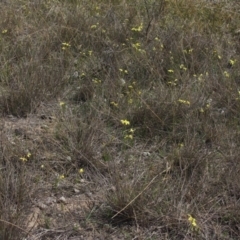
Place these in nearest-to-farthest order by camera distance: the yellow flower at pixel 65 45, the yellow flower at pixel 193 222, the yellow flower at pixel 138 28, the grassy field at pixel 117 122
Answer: the yellow flower at pixel 193 222
the grassy field at pixel 117 122
the yellow flower at pixel 65 45
the yellow flower at pixel 138 28

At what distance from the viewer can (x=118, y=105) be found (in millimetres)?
3824

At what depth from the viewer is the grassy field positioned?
2830 millimetres

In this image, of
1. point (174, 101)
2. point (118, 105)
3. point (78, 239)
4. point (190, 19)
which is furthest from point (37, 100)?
point (190, 19)

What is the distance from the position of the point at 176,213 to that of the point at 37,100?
1580mm

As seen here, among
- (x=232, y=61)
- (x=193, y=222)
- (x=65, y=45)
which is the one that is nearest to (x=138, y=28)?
(x=65, y=45)

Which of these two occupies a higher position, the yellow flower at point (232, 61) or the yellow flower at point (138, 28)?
the yellow flower at point (138, 28)

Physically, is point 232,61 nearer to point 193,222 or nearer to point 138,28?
point 138,28

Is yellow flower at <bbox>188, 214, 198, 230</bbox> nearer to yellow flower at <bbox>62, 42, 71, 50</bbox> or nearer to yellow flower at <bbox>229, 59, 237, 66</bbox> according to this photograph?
yellow flower at <bbox>229, 59, 237, 66</bbox>

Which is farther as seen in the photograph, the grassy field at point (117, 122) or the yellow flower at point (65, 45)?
the yellow flower at point (65, 45)

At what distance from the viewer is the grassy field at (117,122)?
283 cm

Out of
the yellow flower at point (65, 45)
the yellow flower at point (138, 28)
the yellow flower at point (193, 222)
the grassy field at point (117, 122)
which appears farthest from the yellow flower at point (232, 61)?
the yellow flower at point (193, 222)

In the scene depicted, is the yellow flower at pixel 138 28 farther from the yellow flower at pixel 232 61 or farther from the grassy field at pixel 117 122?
the yellow flower at pixel 232 61

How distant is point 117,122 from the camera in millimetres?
3682

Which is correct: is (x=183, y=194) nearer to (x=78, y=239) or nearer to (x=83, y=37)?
(x=78, y=239)
